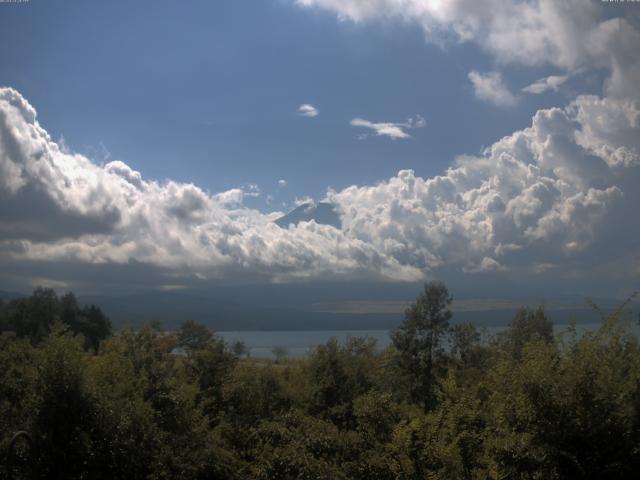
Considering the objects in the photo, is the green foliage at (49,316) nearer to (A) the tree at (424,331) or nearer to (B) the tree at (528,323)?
(B) the tree at (528,323)

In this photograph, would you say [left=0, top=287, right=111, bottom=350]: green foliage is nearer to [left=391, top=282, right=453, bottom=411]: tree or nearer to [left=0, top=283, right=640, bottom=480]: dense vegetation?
[left=391, top=282, right=453, bottom=411]: tree

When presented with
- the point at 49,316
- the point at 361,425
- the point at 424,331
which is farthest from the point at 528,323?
the point at 49,316

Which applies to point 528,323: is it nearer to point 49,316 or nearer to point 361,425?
point 361,425

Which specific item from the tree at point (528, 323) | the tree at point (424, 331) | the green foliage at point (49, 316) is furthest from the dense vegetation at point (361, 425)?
the green foliage at point (49, 316)

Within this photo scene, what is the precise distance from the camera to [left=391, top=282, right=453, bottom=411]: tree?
4050cm

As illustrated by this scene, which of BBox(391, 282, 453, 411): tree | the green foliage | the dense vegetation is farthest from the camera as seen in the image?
the green foliage

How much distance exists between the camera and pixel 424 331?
41.1 metres

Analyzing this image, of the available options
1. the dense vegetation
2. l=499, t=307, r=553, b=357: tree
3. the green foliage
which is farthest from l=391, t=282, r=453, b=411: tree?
the green foliage

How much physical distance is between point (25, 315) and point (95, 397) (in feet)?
303

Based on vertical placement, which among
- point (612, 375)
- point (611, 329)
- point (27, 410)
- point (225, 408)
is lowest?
point (225, 408)

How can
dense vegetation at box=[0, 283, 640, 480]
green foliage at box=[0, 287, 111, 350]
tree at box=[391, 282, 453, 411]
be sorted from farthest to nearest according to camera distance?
green foliage at box=[0, 287, 111, 350] → tree at box=[391, 282, 453, 411] → dense vegetation at box=[0, 283, 640, 480]

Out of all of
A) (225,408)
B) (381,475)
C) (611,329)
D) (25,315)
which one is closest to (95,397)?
(381,475)

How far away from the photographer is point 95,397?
16.1 m

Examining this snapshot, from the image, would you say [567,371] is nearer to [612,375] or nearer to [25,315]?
[612,375]
